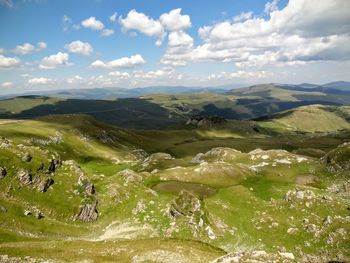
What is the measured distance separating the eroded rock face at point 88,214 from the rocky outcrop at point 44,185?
32.4ft

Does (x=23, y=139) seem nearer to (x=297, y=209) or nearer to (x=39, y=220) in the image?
(x=39, y=220)

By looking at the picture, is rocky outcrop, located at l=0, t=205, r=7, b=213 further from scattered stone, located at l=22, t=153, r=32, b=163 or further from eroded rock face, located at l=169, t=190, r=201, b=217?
eroded rock face, located at l=169, t=190, r=201, b=217

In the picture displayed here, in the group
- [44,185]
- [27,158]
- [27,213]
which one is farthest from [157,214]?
[27,158]

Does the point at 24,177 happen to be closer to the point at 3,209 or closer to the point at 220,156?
the point at 3,209

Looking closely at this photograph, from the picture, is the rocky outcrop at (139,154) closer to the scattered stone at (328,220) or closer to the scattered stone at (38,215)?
the scattered stone at (38,215)

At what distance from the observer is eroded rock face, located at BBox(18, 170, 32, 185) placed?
244ft

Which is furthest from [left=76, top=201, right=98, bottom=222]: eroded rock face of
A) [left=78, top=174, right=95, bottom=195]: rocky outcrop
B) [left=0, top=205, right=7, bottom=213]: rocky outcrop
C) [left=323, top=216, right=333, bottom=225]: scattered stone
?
[left=323, top=216, right=333, bottom=225]: scattered stone

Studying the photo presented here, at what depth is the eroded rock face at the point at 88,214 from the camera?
72312 millimetres

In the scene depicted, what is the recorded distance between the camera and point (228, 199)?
82.2 m

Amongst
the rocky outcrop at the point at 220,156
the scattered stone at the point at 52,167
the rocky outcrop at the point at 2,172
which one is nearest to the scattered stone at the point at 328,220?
the rocky outcrop at the point at 220,156

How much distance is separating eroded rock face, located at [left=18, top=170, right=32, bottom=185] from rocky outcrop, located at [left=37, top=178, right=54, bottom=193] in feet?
7.73

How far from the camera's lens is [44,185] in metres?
75.6

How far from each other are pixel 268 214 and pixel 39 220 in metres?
46.1

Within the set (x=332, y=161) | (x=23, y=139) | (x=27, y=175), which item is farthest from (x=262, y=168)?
(x=23, y=139)
